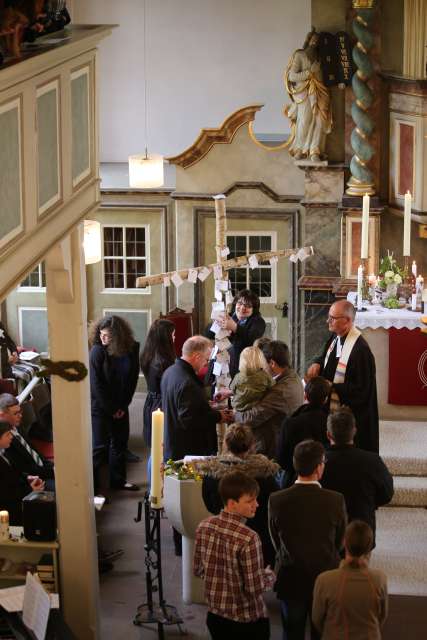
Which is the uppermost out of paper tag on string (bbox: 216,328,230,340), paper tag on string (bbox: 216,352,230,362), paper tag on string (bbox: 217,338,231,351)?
paper tag on string (bbox: 216,328,230,340)

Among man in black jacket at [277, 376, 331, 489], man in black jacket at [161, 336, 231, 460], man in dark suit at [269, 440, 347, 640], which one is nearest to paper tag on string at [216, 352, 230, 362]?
man in black jacket at [161, 336, 231, 460]

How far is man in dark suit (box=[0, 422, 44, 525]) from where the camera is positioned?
7.18m

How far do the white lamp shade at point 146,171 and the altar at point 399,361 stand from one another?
141 inches

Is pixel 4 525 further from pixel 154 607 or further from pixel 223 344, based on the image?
pixel 223 344

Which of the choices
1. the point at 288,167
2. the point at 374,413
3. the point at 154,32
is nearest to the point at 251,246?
the point at 288,167

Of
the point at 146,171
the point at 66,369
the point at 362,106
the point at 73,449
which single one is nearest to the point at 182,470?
the point at 73,449

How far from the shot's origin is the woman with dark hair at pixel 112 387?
9.52 meters

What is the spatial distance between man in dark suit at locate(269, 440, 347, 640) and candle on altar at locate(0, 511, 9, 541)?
62.1 inches

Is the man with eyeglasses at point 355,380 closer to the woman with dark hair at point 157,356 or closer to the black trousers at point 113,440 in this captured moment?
the woman with dark hair at point 157,356

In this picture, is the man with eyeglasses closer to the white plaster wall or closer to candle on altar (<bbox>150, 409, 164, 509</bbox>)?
candle on altar (<bbox>150, 409, 164, 509</bbox>)

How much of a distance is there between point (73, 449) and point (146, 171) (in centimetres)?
637

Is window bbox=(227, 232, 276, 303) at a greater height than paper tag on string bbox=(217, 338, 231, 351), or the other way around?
window bbox=(227, 232, 276, 303)

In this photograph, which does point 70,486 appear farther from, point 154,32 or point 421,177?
point 154,32

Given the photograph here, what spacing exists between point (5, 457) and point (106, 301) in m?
6.57
